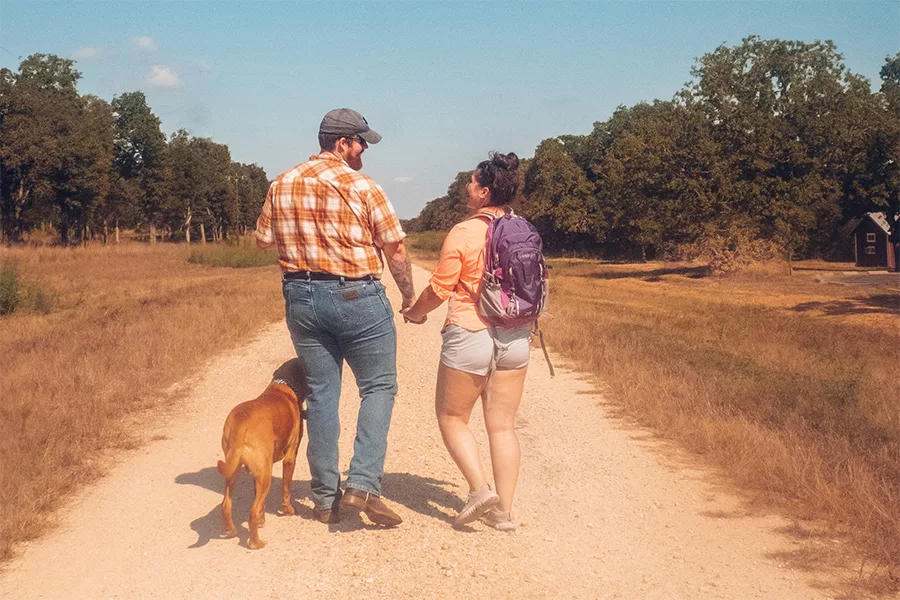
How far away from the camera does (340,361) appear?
198 inches

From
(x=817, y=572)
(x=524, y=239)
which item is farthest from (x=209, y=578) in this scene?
(x=817, y=572)

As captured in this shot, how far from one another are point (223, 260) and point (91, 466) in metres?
41.7

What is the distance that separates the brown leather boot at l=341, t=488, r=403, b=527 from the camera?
4668 mm

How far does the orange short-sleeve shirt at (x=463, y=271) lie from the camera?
463 cm

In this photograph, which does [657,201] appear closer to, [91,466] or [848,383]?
[848,383]

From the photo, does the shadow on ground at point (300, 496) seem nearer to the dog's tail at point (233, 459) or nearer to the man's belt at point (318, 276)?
the dog's tail at point (233, 459)

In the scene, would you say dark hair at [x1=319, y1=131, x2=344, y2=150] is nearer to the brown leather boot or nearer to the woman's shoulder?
the woman's shoulder

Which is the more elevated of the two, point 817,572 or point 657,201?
point 657,201

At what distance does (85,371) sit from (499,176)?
638 cm

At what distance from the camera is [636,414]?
26.5 feet

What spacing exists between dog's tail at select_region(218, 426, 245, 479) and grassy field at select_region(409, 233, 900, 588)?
2.23 m

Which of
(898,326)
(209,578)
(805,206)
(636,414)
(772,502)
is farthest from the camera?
(805,206)

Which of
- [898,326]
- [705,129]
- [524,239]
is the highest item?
[705,129]

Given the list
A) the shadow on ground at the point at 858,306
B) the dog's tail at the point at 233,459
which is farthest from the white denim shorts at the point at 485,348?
the shadow on ground at the point at 858,306
